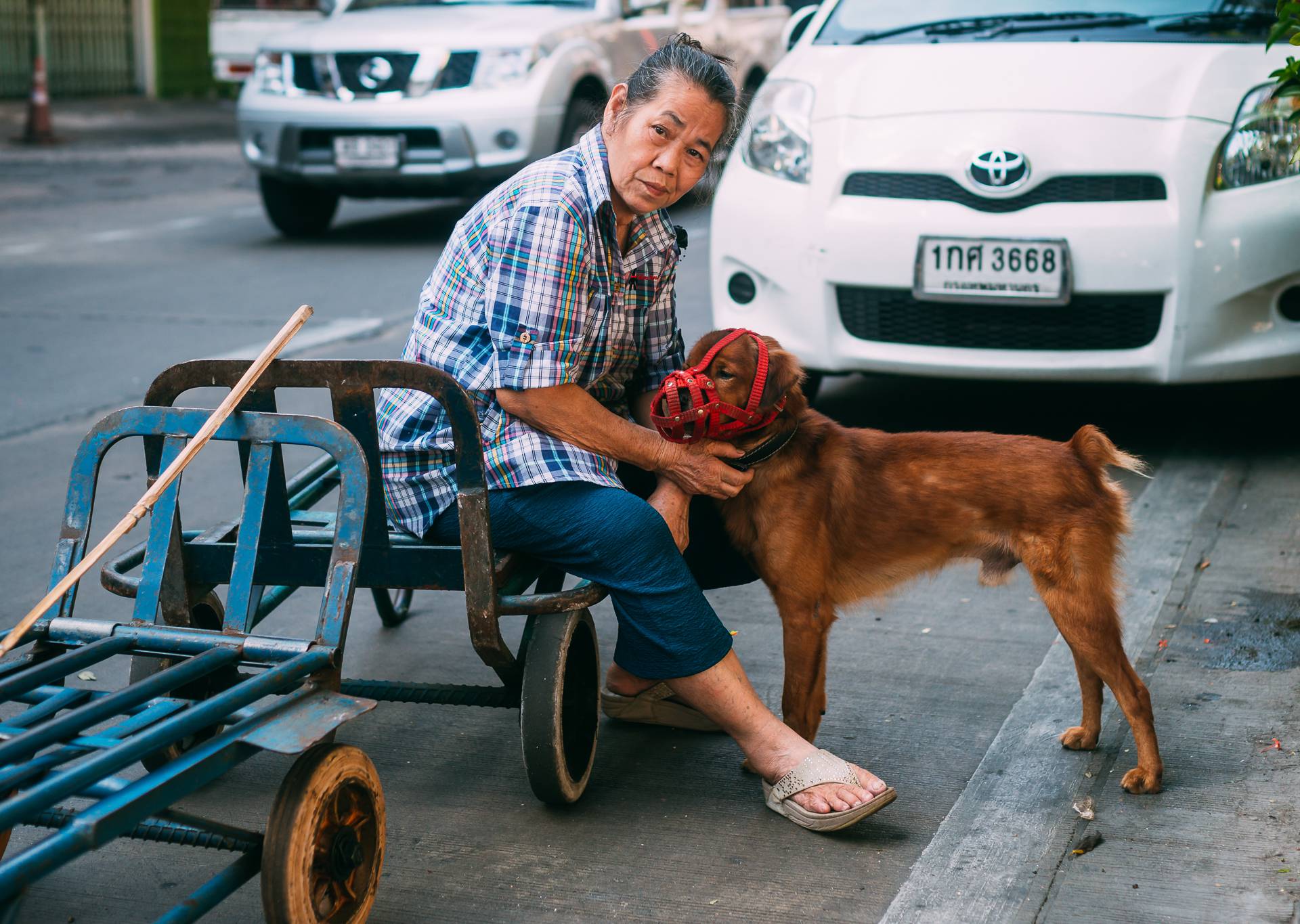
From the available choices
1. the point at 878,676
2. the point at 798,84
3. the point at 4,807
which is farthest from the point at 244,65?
the point at 4,807

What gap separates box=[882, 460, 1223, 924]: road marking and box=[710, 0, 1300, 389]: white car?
105 centimetres

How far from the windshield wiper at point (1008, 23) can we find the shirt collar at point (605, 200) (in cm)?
262

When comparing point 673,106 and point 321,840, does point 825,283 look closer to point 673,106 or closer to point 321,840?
point 673,106

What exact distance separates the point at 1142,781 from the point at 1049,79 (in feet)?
9.06

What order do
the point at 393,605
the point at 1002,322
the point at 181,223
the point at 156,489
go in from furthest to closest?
1. the point at 181,223
2. the point at 1002,322
3. the point at 393,605
4. the point at 156,489

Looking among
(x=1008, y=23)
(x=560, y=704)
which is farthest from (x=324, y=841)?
(x=1008, y=23)

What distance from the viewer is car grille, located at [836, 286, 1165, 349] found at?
4734 mm

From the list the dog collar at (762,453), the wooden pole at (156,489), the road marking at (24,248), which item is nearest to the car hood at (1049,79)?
the dog collar at (762,453)

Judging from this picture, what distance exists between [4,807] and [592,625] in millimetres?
1271

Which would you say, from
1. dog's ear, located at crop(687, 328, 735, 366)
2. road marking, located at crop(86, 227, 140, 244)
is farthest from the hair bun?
road marking, located at crop(86, 227, 140, 244)

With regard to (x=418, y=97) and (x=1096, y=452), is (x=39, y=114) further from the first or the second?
(x=1096, y=452)

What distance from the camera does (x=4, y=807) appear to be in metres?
1.89

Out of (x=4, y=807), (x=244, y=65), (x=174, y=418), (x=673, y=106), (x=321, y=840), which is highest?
(x=673, y=106)

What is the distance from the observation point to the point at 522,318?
2.78 m
